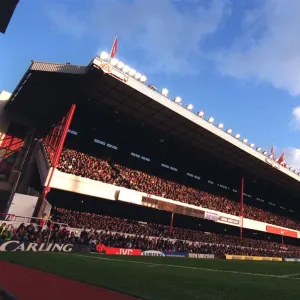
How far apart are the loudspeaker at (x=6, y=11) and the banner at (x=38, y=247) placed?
13.2 metres

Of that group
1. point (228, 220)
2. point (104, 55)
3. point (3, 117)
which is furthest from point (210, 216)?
point (3, 117)

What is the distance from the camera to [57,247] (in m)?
19.3

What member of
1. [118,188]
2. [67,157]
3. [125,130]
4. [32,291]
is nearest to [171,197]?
[118,188]

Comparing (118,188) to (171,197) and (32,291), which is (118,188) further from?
(32,291)

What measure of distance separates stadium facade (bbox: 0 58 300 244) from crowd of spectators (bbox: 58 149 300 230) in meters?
0.65

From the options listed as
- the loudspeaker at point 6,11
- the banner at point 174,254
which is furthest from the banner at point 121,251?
the loudspeaker at point 6,11

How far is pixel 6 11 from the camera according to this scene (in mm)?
5855

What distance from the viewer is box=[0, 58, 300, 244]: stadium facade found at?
26.4 m

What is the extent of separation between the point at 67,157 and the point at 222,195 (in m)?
28.7

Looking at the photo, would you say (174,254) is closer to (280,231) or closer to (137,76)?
(137,76)

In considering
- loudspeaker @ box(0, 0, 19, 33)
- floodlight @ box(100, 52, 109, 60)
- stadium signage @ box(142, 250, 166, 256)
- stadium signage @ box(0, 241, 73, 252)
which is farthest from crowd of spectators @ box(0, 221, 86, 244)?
floodlight @ box(100, 52, 109, 60)

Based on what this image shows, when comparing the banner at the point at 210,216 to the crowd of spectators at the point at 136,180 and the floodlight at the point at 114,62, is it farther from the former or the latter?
the floodlight at the point at 114,62

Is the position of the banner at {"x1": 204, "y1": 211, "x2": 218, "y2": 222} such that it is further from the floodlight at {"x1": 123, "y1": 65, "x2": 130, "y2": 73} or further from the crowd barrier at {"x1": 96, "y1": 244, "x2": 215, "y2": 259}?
the floodlight at {"x1": 123, "y1": 65, "x2": 130, "y2": 73}

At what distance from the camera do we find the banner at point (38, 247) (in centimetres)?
1577
